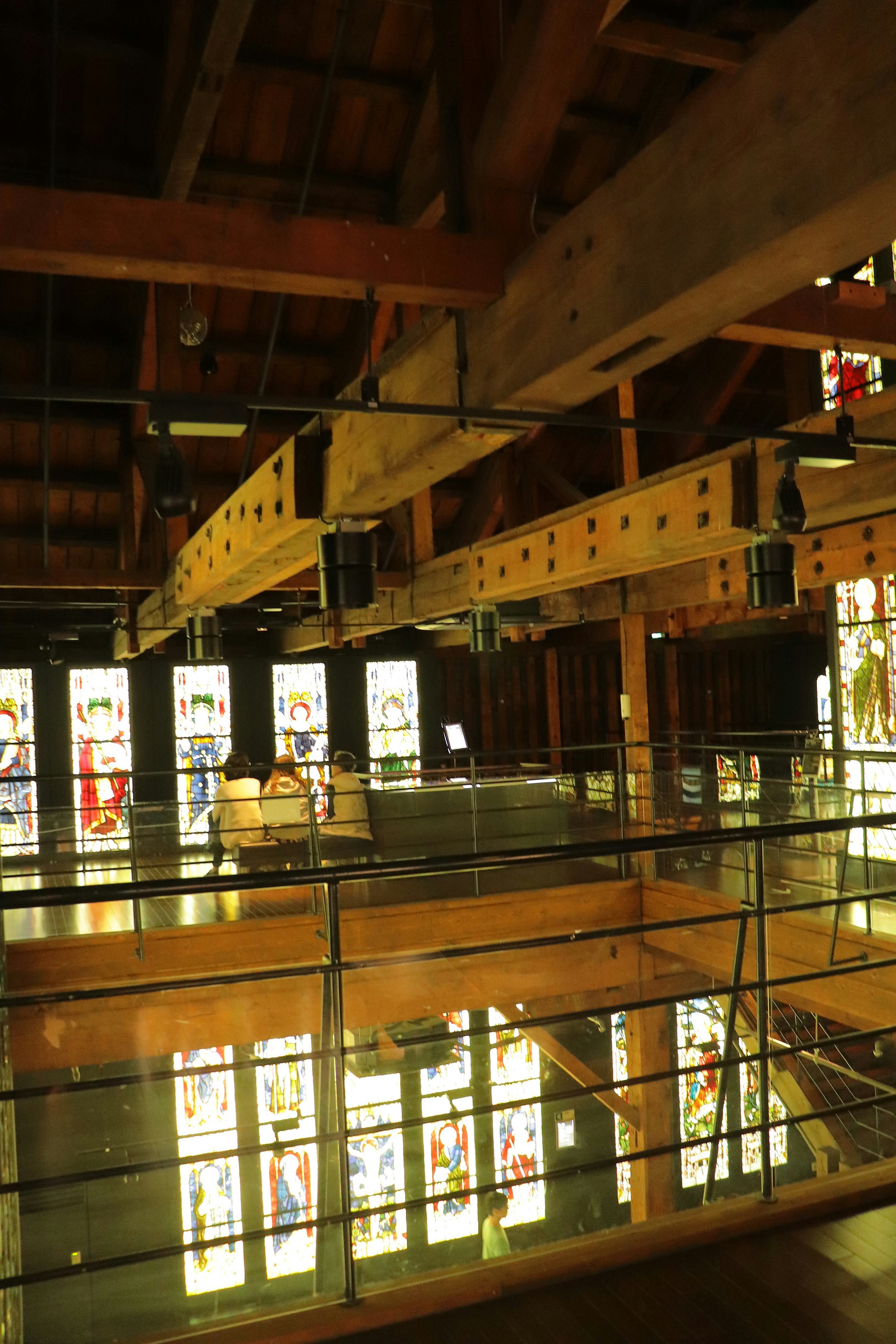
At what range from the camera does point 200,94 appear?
4.47 meters

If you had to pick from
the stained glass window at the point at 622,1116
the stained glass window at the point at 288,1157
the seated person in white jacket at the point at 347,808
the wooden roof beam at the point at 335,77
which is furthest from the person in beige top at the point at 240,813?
the wooden roof beam at the point at 335,77

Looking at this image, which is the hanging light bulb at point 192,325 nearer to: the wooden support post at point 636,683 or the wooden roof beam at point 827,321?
the wooden roof beam at point 827,321

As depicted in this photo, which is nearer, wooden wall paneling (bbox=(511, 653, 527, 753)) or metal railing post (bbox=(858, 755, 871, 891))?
metal railing post (bbox=(858, 755, 871, 891))

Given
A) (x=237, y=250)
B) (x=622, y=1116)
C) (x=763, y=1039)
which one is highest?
(x=237, y=250)

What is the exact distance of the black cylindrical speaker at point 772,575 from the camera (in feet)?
16.6

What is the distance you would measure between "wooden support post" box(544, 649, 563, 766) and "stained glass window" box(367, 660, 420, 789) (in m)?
2.15

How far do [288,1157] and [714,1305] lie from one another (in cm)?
385

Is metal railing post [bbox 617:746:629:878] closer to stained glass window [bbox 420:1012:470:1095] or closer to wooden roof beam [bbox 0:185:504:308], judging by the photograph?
stained glass window [bbox 420:1012:470:1095]

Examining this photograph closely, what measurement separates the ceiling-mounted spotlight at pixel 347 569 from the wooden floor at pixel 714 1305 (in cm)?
265

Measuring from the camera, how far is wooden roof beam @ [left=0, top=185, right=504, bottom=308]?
9.44 feet

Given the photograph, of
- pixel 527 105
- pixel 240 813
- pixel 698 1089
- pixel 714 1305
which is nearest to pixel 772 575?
pixel 527 105

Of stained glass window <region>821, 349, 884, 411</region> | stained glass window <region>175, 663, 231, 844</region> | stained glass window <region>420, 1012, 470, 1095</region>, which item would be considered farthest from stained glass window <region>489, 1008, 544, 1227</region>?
stained glass window <region>175, 663, 231, 844</region>

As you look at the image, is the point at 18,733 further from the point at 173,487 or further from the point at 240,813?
the point at 173,487

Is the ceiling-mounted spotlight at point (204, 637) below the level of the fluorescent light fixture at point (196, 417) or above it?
below
